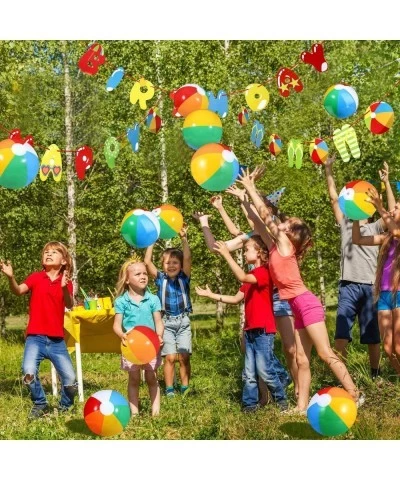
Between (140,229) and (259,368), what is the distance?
140cm

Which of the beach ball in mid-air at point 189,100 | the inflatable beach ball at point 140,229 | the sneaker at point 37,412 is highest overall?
the beach ball in mid-air at point 189,100

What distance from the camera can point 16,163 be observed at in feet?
19.5

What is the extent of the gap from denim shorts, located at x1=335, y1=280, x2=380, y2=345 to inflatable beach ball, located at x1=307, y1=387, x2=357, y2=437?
1837 mm

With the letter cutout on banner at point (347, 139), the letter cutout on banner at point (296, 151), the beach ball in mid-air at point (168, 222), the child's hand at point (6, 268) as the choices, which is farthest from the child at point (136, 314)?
the letter cutout on banner at point (296, 151)

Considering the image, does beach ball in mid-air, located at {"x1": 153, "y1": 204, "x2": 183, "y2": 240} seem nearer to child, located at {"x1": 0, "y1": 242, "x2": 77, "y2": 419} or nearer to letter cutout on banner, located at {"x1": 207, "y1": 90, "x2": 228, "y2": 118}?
child, located at {"x1": 0, "y1": 242, "x2": 77, "y2": 419}

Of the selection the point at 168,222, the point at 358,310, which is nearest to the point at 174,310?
the point at 168,222

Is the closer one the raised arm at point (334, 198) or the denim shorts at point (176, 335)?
the raised arm at point (334, 198)

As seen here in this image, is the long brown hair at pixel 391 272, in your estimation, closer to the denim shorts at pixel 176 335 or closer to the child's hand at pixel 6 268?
the denim shorts at pixel 176 335

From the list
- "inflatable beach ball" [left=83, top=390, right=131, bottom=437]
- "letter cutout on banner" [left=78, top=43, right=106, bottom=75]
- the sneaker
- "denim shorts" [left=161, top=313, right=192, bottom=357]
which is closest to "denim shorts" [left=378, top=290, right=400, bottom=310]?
"denim shorts" [left=161, top=313, right=192, bottom=357]

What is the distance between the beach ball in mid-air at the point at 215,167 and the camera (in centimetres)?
565

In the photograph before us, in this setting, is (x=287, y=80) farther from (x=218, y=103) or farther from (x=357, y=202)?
(x=357, y=202)

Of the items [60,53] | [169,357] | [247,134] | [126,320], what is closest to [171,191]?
[247,134]

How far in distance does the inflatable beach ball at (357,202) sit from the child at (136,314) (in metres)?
1.64

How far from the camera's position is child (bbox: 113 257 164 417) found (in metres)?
5.89
